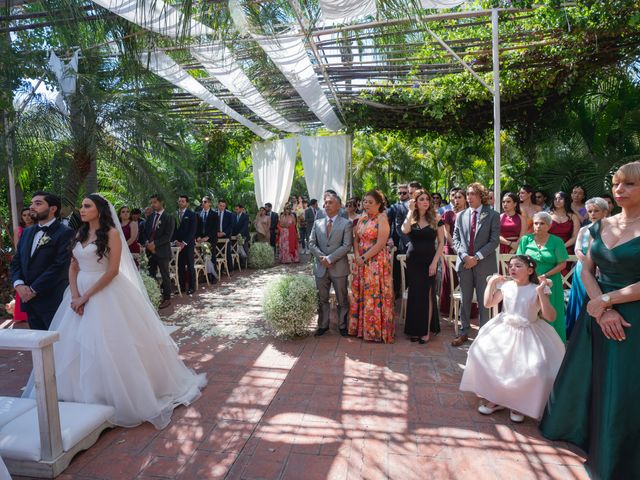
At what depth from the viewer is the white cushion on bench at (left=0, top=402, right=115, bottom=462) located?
8.70ft

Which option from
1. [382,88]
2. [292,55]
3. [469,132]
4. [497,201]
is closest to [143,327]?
[292,55]

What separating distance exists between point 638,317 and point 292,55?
4.67m

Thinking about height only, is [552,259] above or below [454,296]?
above

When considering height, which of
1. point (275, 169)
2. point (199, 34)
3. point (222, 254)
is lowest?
point (222, 254)

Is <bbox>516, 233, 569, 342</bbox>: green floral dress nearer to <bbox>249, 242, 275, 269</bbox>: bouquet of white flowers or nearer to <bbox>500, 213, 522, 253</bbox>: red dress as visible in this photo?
<bbox>500, 213, 522, 253</bbox>: red dress

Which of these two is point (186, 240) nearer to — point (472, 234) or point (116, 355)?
point (116, 355)

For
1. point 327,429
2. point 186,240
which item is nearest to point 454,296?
point 327,429

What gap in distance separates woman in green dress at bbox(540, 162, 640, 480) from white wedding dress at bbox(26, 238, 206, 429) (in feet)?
9.39

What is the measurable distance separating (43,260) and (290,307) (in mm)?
2538

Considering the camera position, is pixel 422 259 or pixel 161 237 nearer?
pixel 422 259

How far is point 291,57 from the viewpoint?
5.58 metres

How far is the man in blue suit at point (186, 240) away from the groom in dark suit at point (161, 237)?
0.69m

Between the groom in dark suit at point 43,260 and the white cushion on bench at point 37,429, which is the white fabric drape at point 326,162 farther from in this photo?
the white cushion on bench at point 37,429

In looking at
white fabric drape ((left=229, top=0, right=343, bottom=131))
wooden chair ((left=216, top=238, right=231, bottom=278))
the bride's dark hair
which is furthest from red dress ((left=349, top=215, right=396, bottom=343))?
wooden chair ((left=216, top=238, right=231, bottom=278))
